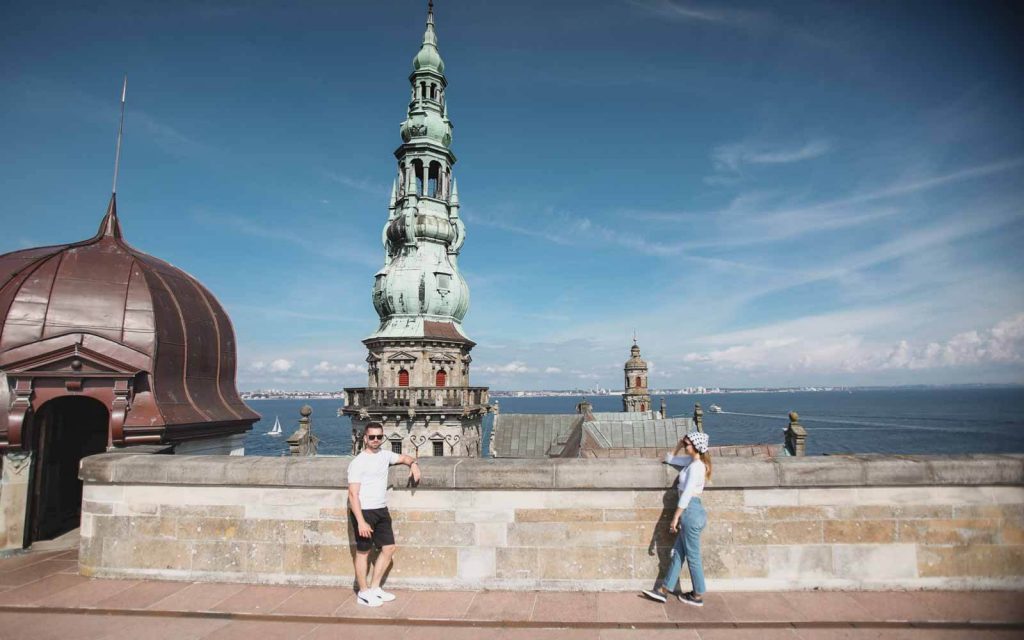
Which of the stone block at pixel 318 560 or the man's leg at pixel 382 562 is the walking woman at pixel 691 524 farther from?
the stone block at pixel 318 560

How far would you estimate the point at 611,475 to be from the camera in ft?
18.6

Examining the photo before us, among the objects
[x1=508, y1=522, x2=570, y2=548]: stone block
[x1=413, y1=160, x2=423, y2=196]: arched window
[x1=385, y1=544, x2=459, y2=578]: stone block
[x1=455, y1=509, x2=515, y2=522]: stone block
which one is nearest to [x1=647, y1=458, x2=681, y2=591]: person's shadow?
[x1=508, y1=522, x2=570, y2=548]: stone block

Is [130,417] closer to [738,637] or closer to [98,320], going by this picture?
[98,320]

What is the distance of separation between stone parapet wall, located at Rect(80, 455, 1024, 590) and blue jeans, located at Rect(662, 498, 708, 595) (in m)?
0.35

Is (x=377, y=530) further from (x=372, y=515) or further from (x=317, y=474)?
(x=317, y=474)

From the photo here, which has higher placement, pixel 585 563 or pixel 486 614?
pixel 585 563

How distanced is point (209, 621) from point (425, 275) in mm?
24157

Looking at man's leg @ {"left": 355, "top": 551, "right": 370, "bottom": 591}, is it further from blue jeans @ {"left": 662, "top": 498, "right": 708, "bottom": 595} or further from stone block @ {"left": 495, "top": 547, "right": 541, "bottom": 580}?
blue jeans @ {"left": 662, "top": 498, "right": 708, "bottom": 595}

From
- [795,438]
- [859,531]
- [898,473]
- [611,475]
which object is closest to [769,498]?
[859,531]

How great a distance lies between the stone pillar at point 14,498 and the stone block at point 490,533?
275 inches

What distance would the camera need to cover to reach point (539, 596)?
546 centimetres

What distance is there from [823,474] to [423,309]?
24420 millimetres

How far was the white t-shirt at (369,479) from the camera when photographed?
532cm

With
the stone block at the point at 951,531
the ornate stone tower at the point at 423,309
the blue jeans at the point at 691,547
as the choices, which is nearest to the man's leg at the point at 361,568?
the blue jeans at the point at 691,547
